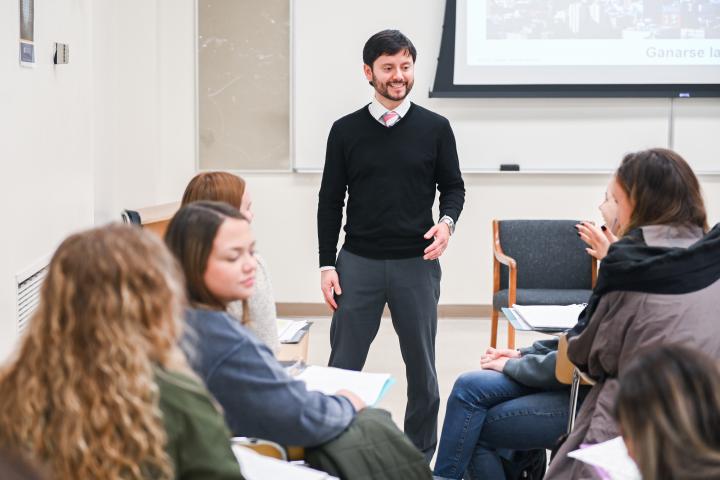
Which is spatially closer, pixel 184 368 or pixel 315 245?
pixel 184 368

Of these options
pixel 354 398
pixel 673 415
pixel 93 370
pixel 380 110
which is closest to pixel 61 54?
pixel 380 110

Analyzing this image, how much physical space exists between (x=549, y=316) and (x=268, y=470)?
1.56 meters

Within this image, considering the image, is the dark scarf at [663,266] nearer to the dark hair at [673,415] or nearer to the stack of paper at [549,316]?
the stack of paper at [549,316]

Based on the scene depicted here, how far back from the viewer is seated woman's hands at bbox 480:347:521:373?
298 centimetres

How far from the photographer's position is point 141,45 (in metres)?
5.86

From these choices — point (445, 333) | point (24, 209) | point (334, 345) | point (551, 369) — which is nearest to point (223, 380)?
point (551, 369)

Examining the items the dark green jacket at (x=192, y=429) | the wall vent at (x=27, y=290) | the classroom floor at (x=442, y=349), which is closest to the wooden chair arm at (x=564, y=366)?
the dark green jacket at (x=192, y=429)

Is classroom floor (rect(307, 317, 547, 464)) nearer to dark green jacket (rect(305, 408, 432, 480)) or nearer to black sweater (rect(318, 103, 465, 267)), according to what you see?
black sweater (rect(318, 103, 465, 267))

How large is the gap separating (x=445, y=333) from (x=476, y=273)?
58cm

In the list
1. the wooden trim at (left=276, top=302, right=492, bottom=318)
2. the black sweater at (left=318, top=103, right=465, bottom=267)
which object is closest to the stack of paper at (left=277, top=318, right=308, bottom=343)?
the black sweater at (left=318, top=103, right=465, bottom=267)

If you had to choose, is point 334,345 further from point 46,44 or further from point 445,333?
point 445,333

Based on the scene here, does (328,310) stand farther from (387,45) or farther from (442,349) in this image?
(387,45)

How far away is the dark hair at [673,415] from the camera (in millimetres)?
1294

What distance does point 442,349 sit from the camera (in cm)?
557
